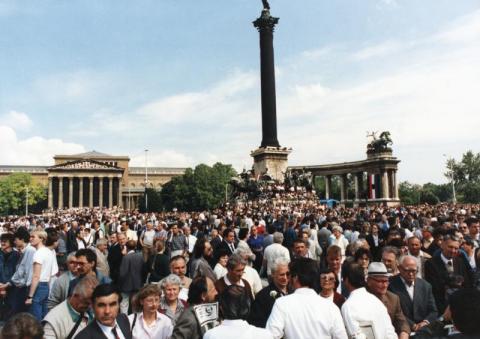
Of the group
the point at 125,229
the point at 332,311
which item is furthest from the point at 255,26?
the point at 332,311

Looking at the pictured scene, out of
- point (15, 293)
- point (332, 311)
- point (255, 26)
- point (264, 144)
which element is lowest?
point (15, 293)

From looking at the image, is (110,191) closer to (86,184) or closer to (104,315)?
(86,184)

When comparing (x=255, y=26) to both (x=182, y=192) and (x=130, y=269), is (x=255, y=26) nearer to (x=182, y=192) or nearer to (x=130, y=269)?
(x=130, y=269)

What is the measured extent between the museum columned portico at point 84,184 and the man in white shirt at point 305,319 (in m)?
115

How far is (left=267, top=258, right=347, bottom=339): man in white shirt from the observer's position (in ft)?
12.5

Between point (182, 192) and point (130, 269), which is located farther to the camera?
point (182, 192)

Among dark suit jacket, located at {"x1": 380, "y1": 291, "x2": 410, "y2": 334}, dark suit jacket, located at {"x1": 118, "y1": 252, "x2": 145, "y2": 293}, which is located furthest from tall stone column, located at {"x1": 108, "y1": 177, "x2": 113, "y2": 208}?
dark suit jacket, located at {"x1": 380, "y1": 291, "x2": 410, "y2": 334}

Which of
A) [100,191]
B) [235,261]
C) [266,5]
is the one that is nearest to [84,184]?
[100,191]

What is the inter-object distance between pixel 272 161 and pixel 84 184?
285ft

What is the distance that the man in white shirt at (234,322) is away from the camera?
3436 mm

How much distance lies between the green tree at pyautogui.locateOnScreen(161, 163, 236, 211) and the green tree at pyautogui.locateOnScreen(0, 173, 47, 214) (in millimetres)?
39948

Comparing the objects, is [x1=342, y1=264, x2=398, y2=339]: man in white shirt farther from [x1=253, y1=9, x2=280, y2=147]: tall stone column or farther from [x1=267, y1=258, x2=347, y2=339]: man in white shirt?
[x1=253, y1=9, x2=280, y2=147]: tall stone column

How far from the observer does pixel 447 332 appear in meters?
3.37

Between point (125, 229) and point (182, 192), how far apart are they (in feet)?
259
